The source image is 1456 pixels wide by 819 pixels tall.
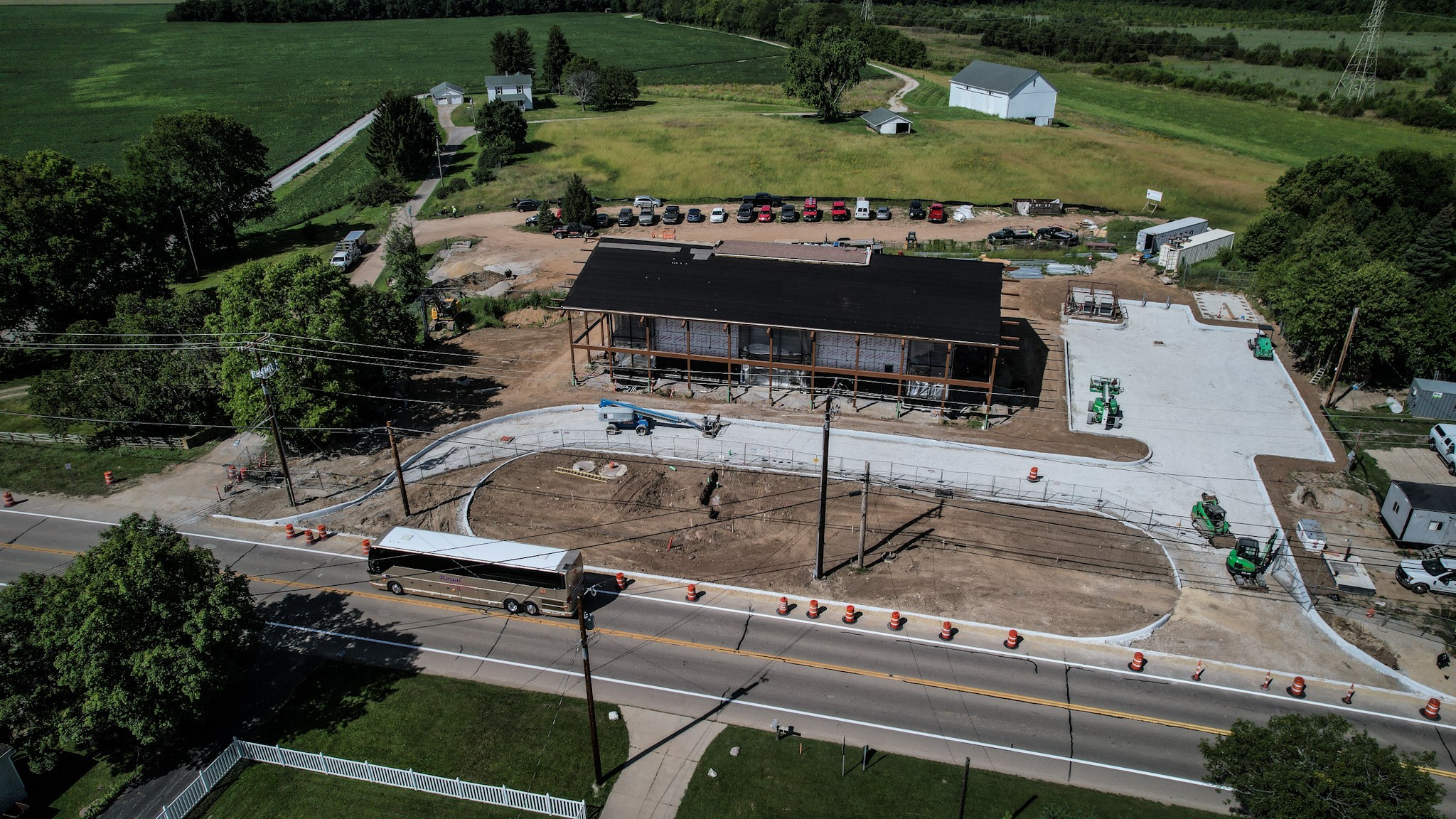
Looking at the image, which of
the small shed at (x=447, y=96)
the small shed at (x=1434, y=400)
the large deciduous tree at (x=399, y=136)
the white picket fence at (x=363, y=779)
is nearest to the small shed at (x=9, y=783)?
the white picket fence at (x=363, y=779)

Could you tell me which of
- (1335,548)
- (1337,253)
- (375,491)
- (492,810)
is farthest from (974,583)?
(1337,253)

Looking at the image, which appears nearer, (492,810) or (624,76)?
(492,810)

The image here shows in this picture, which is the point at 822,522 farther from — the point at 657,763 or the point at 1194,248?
the point at 1194,248

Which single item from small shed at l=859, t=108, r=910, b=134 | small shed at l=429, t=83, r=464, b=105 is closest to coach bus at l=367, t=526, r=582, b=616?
small shed at l=859, t=108, r=910, b=134

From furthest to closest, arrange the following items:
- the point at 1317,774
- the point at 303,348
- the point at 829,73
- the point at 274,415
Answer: the point at 829,73 < the point at 303,348 < the point at 274,415 < the point at 1317,774

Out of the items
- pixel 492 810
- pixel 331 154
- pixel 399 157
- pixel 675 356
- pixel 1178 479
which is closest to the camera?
pixel 492 810

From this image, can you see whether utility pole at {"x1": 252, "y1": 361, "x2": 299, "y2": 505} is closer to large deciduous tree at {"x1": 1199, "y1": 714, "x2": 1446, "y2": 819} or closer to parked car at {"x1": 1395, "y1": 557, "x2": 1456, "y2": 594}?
large deciduous tree at {"x1": 1199, "y1": 714, "x2": 1446, "y2": 819}

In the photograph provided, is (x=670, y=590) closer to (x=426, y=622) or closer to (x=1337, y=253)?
(x=426, y=622)

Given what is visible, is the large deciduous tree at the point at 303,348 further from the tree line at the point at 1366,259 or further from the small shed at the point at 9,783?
the tree line at the point at 1366,259

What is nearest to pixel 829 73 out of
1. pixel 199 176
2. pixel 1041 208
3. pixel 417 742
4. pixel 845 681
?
pixel 1041 208
